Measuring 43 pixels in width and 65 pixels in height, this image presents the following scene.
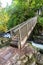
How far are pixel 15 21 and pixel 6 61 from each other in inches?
381

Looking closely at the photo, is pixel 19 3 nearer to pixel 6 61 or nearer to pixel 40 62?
pixel 40 62

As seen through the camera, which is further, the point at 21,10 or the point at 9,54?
the point at 21,10

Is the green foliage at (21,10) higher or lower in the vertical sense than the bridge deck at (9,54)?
higher

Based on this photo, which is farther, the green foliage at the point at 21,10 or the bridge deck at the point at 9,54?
the green foliage at the point at 21,10

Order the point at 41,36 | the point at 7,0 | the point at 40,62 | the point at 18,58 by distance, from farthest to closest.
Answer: the point at 7,0
the point at 41,36
the point at 40,62
the point at 18,58

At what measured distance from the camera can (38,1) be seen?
15586 mm

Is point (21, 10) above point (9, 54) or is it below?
above

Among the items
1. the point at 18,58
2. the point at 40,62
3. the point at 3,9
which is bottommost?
the point at 40,62

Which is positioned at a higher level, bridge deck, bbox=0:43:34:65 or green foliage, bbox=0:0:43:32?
green foliage, bbox=0:0:43:32

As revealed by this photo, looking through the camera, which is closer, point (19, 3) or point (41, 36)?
point (41, 36)

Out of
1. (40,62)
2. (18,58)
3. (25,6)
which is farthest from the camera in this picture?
(25,6)

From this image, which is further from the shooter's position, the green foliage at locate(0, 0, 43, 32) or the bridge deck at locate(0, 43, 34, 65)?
the green foliage at locate(0, 0, 43, 32)

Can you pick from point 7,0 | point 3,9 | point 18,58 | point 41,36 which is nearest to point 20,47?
point 18,58

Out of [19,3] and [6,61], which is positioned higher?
[19,3]
